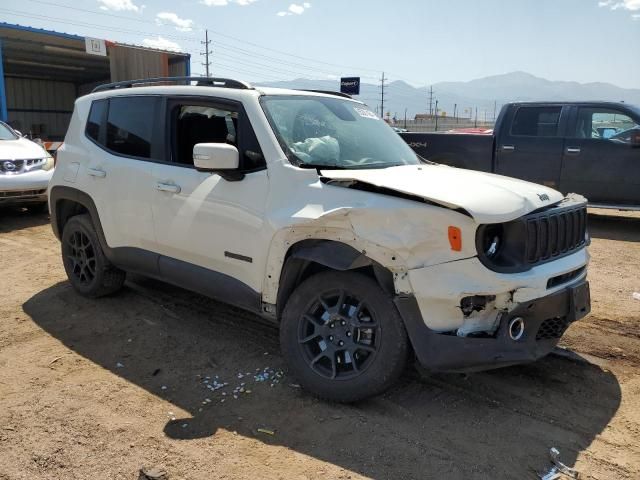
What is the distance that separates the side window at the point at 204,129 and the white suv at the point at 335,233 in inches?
0.4

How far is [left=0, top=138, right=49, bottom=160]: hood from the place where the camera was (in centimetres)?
905

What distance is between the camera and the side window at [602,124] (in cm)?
877

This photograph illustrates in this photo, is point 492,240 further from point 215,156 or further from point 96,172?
point 96,172

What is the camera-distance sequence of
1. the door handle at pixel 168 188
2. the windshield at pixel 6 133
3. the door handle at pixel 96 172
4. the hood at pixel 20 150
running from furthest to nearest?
1. the windshield at pixel 6 133
2. the hood at pixel 20 150
3. the door handle at pixel 96 172
4. the door handle at pixel 168 188

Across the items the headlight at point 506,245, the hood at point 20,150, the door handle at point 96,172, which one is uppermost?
the hood at point 20,150

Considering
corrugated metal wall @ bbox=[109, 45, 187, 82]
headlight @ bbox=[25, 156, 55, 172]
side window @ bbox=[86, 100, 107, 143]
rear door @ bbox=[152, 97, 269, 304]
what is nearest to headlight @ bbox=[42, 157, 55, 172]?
headlight @ bbox=[25, 156, 55, 172]

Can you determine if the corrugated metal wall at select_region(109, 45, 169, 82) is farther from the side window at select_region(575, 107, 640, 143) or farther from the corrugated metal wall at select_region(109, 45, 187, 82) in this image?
the side window at select_region(575, 107, 640, 143)

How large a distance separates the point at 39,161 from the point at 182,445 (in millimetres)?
7981

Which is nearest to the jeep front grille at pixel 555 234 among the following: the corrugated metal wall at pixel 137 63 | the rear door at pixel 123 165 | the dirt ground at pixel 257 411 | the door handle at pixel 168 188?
the dirt ground at pixel 257 411

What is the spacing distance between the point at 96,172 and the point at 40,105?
25.6m

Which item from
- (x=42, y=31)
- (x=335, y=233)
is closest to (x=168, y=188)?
Result: (x=335, y=233)

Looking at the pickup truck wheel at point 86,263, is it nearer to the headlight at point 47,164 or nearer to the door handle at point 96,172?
the door handle at point 96,172

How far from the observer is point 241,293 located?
380 cm

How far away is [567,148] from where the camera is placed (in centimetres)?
895
